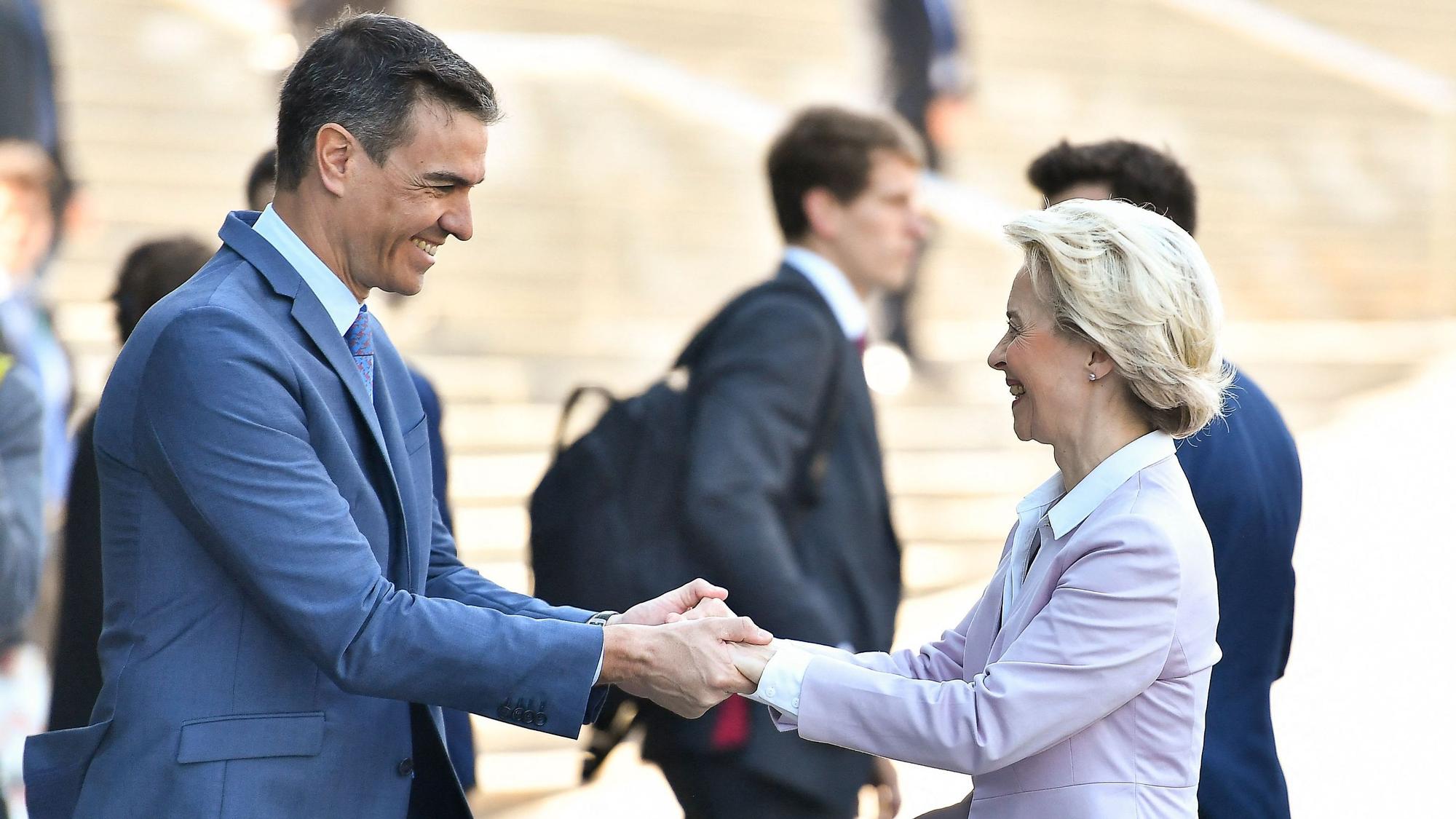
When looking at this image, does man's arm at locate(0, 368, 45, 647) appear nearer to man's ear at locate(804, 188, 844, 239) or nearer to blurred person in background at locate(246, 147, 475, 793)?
blurred person in background at locate(246, 147, 475, 793)

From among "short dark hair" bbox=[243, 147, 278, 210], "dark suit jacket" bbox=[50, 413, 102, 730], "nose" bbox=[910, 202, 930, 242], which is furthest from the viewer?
"nose" bbox=[910, 202, 930, 242]

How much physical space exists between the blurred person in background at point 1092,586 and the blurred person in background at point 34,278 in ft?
12.5

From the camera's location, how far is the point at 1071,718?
6.68 feet

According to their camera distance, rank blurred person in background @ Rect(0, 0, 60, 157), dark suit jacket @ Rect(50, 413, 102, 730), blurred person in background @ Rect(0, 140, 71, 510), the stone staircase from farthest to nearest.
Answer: the stone staircase
blurred person in background @ Rect(0, 0, 60, 157)
blurred person in background @ Rect(0, 140, 71, 510)
dark suit jacket @ Rect(50, 413, 102, 730)

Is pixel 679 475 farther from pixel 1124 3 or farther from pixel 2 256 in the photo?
pixel 1124 3

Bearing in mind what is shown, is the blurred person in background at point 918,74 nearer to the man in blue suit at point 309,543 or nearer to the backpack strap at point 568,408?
the backpack strap at point 568,408

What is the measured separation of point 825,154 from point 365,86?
1934mm

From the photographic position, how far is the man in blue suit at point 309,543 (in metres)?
2.02

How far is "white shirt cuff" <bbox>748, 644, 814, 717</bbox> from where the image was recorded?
7.38 ft

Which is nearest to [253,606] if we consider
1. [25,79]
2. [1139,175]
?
[1139,175]

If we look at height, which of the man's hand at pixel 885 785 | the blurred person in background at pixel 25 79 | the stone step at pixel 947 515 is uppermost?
the blurred person in background at pixel 25 79

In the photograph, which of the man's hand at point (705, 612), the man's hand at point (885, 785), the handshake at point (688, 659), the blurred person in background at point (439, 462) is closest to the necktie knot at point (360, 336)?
the handshake at point (688, 659)

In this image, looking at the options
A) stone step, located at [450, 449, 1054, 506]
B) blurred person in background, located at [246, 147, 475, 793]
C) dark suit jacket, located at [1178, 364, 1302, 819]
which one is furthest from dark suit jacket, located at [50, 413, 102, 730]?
stone step, located at [450, 449, 1054, 506]

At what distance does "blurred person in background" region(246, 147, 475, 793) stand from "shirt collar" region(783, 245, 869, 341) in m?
0.98
